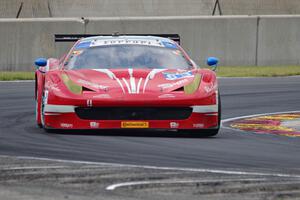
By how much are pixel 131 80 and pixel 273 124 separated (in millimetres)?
2857

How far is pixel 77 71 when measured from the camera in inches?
477

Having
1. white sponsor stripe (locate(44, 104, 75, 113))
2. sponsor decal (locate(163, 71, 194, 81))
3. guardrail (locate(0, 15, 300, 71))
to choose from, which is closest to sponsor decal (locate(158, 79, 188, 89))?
sponsor decal (locate(163, 71, 194, 81))

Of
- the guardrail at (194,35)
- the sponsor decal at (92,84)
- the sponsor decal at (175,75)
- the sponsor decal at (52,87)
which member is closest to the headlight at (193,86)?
the sponsor decal at (175,75)

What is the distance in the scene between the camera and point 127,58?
12.7 meters

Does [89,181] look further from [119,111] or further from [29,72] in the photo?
[29,72]

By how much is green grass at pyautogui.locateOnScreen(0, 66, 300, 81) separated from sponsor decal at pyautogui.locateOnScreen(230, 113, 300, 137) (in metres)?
7.79

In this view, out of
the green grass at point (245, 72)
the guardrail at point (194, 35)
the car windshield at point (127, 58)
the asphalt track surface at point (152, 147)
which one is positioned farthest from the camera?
the guardrail at point (194, 35)

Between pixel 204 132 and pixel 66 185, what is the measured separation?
4.38m

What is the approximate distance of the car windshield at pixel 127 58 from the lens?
12.6 meters

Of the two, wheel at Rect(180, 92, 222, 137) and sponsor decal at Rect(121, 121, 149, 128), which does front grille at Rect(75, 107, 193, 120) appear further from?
wheel at Rect(180, 92, 222, 137)

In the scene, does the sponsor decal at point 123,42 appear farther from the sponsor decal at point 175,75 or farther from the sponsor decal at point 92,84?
the sponsor decal at point 92,84

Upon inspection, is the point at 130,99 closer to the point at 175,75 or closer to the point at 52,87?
the point at 175,75

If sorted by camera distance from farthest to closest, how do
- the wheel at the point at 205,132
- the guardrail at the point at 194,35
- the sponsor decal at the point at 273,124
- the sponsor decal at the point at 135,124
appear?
the guardrail at the point at 194,35
the sponsor decal at the point at 273,124
the wheel at the point at 205,132
the sponsor decal at the point at 135,124

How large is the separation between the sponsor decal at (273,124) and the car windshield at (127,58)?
1277mm
